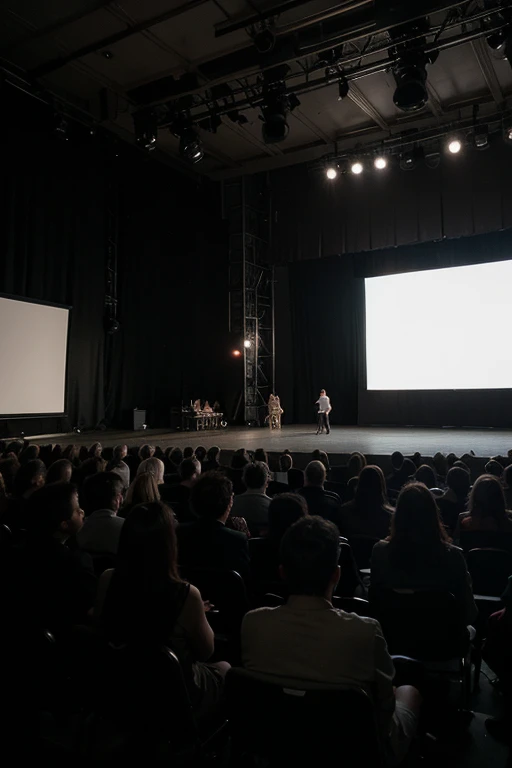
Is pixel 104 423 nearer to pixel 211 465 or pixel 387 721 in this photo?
pixel 211 465

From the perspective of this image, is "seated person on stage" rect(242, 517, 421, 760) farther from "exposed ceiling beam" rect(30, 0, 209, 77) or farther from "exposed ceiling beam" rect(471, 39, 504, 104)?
"exposed ceiling beam" rect(471, 39, 504, 104)

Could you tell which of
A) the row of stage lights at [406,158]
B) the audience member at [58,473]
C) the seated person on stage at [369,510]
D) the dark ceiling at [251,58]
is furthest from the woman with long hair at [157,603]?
the row of stage lights at [406,158]

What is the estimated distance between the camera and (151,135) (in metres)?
9.94

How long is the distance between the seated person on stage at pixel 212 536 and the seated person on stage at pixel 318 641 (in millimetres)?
985

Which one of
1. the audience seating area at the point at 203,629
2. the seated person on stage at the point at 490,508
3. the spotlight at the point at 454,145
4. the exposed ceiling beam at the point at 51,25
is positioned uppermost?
the exposed ceiling beam at the point at 51,25

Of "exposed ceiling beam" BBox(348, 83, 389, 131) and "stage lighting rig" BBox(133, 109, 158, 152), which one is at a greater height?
"exposed ceiling beam" BBox(348, 83, 389, 131)

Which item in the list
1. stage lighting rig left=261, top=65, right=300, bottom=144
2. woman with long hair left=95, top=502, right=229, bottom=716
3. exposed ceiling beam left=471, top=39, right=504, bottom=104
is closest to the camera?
woman with long hair left=95, top=502, right=229, bottom=716

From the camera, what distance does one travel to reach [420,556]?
7.46 ft

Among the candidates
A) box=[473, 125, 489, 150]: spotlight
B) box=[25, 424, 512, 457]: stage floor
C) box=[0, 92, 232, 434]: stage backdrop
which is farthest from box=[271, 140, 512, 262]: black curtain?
box=[25, 424, 512, 457]: stage floor

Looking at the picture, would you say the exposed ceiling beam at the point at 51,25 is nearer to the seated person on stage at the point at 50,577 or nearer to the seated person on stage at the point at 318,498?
the seated person on stage at the point at 318,498

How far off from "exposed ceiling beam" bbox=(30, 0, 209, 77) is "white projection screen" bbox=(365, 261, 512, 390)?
7901 millimetres

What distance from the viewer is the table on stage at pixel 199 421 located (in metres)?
13.8

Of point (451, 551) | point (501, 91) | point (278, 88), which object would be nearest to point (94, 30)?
point (278, 88)

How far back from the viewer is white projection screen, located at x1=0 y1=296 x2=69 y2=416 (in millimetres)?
10562
